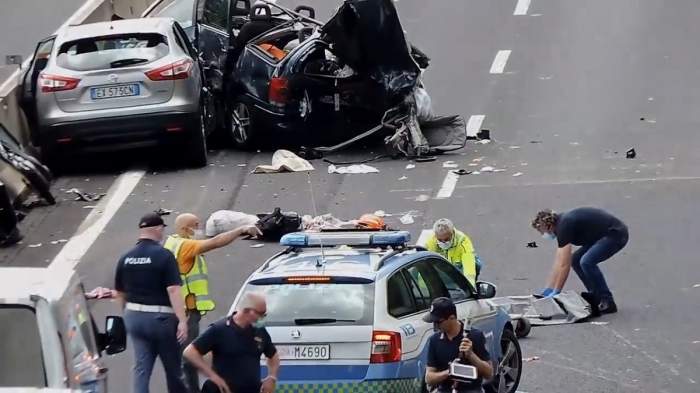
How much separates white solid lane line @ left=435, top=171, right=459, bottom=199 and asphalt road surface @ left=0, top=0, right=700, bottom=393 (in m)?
0.06

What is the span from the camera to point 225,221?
17578 millimetres

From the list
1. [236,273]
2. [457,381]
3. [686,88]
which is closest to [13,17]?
[686,88]

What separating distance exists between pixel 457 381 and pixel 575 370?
366 centimetres

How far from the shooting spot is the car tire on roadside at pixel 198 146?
801 inches

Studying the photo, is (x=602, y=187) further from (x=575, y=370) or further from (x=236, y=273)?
(x=575, y=370)

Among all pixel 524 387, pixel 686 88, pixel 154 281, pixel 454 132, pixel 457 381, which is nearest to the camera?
pixel 457 381

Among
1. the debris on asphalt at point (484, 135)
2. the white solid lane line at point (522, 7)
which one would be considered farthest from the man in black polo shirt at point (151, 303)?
the white solid lane line at point (522, 7)

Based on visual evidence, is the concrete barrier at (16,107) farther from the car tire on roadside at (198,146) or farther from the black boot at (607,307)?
the black boot at (607,307)

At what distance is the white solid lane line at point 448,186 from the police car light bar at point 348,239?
7624 mm

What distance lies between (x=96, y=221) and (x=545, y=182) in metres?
5.56

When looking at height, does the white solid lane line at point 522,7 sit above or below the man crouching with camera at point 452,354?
below

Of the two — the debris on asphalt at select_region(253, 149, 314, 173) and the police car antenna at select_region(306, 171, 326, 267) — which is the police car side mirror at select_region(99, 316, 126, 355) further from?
the debris on asphalt at select_region(253, 149, 314, 173)

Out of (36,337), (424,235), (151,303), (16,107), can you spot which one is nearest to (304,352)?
(151,303)

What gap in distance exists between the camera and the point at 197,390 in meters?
11.3
